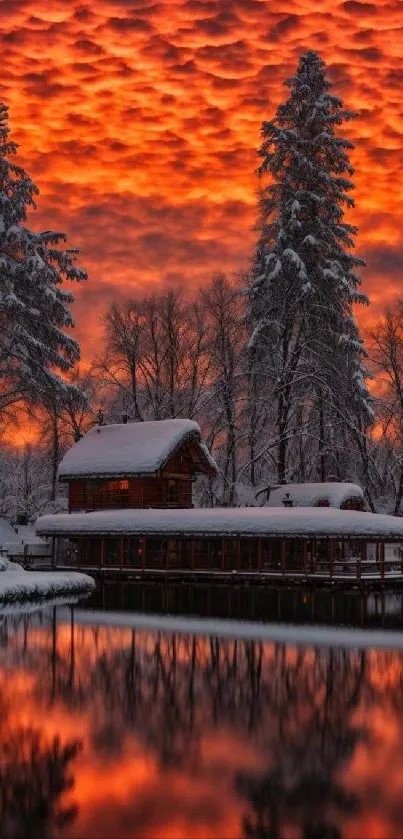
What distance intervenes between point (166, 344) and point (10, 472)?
98.7ft

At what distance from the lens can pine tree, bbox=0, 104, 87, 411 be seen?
4809cm

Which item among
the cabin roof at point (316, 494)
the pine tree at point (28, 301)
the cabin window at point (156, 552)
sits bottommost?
the cabin window at point (156, 552)

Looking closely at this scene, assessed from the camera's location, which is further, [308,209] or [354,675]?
[308,209]

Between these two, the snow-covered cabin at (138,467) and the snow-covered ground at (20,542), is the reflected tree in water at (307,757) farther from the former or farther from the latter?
the snow-covered ground at (20,542)

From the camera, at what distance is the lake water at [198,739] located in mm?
11750

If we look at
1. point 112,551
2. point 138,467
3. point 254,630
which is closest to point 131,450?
point 138,467

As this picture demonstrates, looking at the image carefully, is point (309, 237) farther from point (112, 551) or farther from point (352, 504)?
point (112, 551)

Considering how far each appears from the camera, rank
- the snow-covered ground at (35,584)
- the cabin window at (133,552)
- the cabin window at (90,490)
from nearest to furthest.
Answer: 1. the snow-covered ground at (35,584)
2. the cabin window at (133,552)
3. the cabin window at (90,490)

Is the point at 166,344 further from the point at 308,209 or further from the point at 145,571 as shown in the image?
the point at 145,571

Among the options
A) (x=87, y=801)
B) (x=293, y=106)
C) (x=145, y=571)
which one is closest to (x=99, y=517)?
(x=145, y=571)

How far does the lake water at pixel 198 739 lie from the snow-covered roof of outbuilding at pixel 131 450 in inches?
1089

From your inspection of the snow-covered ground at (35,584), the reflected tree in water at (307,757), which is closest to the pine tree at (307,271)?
the snow-covered ground at (35,584)

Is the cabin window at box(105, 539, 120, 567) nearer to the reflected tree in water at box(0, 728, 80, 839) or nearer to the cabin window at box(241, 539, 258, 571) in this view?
the cabin window at box(241, 539, 258, 571)

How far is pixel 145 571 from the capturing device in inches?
1944
